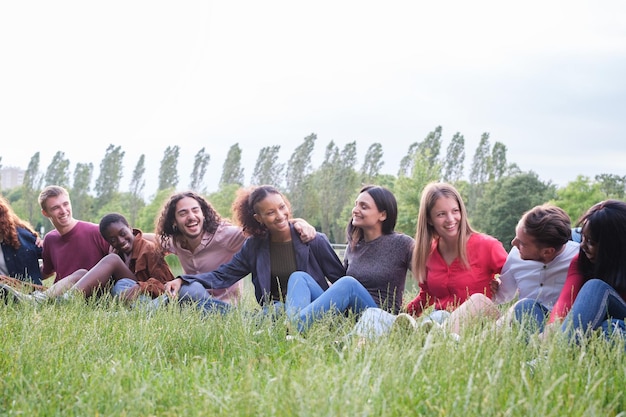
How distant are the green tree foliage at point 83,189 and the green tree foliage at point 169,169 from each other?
5.23 metres

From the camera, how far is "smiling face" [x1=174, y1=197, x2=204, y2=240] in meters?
6.16

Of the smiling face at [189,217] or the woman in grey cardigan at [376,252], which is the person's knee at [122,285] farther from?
the woman in grey cardigan at [376,252]

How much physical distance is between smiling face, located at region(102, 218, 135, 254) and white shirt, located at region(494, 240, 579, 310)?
10.9 ft

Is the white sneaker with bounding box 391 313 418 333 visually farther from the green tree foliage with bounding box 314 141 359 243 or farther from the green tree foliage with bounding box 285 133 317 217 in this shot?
the green tree foliage with bounding box 285 133 317 217

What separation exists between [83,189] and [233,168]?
1100 cm

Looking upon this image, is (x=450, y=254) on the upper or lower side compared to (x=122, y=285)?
upper

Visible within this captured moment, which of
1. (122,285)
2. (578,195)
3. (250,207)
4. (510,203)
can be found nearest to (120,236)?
(122,285)

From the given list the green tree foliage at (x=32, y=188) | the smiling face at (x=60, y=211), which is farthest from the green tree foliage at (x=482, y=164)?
the smiling face at (x=60, y=211)

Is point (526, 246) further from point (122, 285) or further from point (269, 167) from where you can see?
point (269, 167)

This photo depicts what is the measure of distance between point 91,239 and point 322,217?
129ft

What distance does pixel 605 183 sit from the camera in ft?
147

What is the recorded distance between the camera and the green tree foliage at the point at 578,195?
4138 cm

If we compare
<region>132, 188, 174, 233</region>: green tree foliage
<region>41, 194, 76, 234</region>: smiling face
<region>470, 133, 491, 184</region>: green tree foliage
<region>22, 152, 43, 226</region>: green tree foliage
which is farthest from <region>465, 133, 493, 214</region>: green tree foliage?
<region>41, 194, 76, 234</region>: smiling face

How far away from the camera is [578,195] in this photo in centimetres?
4169
